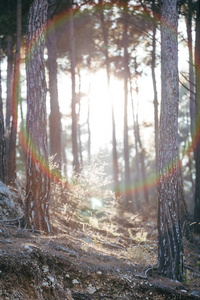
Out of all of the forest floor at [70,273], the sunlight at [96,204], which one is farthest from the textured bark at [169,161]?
the sunlight at [96,204]

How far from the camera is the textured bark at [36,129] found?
6.23 meters

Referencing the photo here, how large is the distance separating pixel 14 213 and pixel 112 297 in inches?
121

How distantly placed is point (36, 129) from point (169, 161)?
267 cm

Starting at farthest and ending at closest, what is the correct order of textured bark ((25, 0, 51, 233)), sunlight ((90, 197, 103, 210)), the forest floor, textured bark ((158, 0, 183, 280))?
sunlight ((90, 197, 103, 210))
textured bark ((25, 0, 51, 233))
textured bark ((158, 0, 183, 280))
the forest floor

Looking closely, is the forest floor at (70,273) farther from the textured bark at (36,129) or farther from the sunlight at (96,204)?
the sunlight at (96,204)

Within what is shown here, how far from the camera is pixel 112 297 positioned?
4301 mm

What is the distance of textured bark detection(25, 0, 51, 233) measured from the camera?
6.23 meters

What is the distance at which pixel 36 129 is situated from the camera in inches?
252

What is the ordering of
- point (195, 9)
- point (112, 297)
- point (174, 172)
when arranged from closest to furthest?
point (112, 297), point (174, 172), point (195, 9)

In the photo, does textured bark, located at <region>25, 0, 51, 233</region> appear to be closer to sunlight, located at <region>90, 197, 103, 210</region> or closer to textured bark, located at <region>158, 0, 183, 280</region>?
textured bark, located at <region>158, 0, 183, 280</region>

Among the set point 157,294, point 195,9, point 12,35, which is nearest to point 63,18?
point 12,35

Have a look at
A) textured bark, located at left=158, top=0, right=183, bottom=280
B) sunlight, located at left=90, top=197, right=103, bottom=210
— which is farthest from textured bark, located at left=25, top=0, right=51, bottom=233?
sunlight, located at left=90, top=197, right=103, bottom=210

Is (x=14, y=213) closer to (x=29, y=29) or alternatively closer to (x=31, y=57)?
(x=31, y=57)

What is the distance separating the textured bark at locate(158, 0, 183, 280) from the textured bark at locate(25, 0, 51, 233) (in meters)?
2.23
